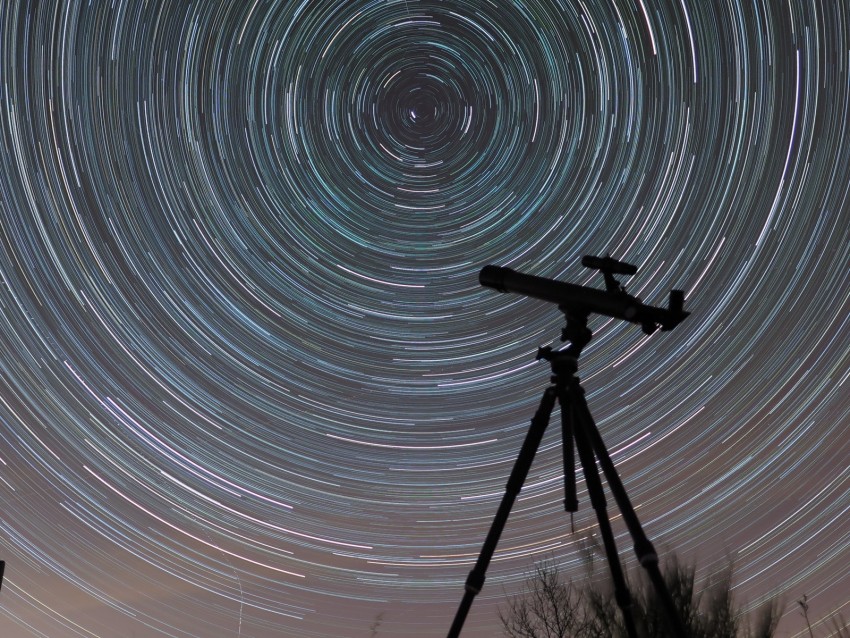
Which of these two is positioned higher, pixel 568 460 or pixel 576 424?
pixel 576 424

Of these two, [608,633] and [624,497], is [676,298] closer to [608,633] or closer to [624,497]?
[624,497]

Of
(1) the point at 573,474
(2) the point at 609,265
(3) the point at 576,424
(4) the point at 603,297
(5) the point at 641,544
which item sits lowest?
(5) the point at 641,544

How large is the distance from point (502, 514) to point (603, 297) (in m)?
1.24

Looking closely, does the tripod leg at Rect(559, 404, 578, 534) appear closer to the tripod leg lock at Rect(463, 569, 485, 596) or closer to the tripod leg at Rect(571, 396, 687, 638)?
the tripod leg at Rect(571, 396, 687, 638)

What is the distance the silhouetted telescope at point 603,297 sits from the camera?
3863mm

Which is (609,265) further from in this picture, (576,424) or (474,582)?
(474,582)

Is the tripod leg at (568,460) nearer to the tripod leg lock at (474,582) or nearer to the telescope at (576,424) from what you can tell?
the telescope at (576,424)

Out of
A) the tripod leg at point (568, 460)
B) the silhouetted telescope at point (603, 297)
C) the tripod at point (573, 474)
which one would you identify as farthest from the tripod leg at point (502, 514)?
the silhouetted telescope at point (603, 297)

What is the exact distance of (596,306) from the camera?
3971 mm

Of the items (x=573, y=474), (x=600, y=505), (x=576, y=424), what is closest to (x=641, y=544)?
(x=600, y=505)

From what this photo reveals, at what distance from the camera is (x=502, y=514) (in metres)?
3.66

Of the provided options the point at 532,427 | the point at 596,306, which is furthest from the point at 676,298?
the point at 532,427

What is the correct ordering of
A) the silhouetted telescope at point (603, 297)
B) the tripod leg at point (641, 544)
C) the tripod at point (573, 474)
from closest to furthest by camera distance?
the tripod leg at point (641, 544)
the tripod at point (573, 474)
the silhouetted telescope at point (603, 297)

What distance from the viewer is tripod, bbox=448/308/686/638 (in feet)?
11.1
